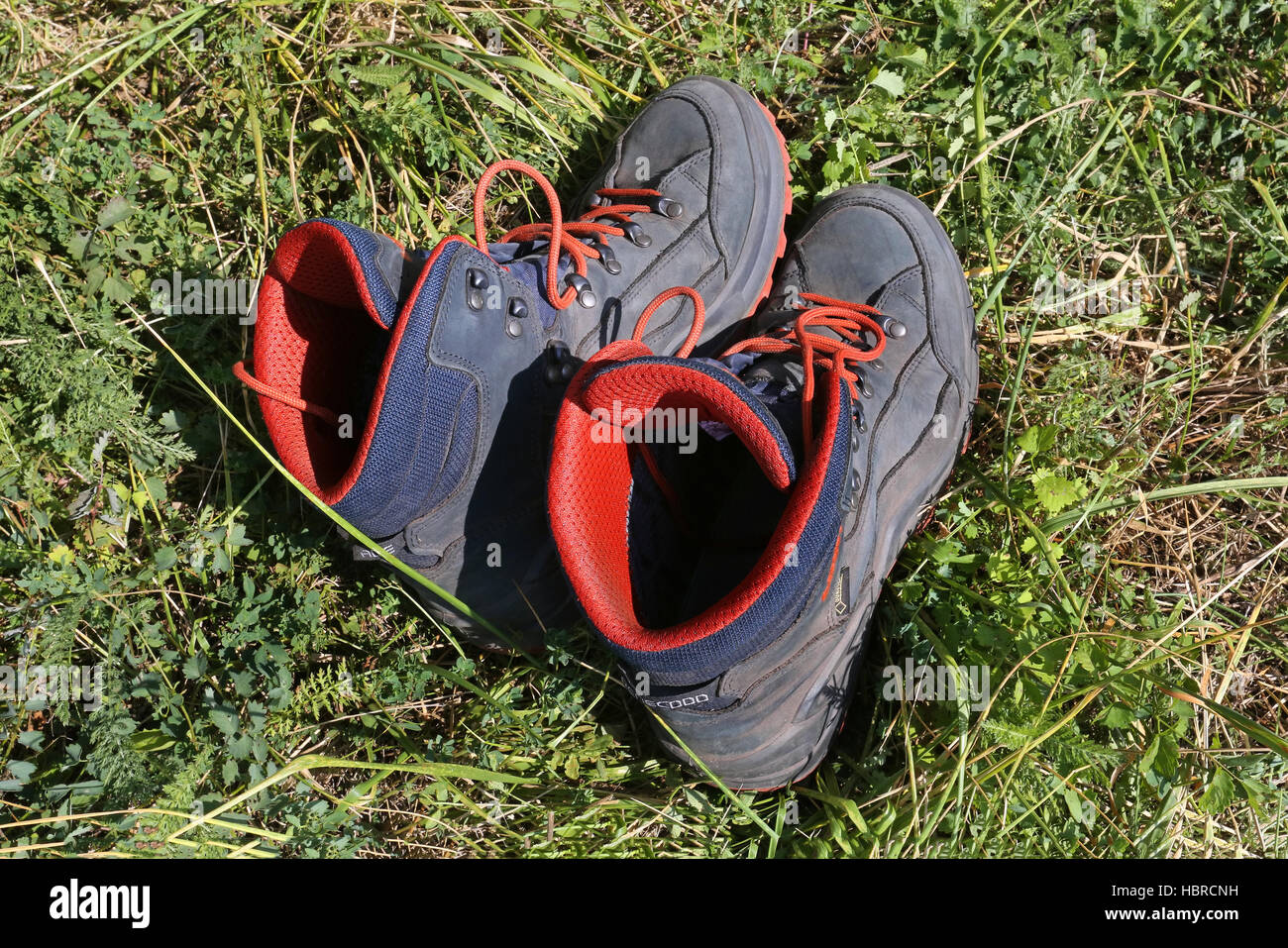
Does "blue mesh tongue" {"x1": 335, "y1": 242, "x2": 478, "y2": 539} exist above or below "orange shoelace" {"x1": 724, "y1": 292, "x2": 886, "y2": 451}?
below

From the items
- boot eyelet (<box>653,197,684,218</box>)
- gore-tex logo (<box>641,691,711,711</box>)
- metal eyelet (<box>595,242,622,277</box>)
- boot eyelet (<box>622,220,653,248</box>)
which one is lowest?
gore-tex logo (<box>641,691,711,711</box>)

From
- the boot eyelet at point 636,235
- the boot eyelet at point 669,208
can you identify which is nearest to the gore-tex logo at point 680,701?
the boot eyelet at point 636,235

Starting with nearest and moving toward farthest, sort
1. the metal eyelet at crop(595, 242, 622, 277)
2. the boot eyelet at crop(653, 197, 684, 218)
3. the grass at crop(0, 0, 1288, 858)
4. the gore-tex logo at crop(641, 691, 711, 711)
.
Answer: the gore-tex logo at crop(641, 691, 711, 711) → the grass at crop(0, 0, 1288, 858) → the metal eyelet at crop(595, 242, 622, 277) → the boot eyelet at crop(653, 197, 684, 218)

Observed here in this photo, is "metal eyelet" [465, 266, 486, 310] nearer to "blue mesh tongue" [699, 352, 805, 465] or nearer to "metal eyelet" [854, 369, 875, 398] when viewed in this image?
"blue mesh tongue" [699, 352, 805, 465]

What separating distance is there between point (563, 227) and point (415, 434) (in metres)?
0.81

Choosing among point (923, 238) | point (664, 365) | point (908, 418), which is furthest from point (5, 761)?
point (923, 238)

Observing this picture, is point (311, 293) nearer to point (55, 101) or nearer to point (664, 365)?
point (664, 365)

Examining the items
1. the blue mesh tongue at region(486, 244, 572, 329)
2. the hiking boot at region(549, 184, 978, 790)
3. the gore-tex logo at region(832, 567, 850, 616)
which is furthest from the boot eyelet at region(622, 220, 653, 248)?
the gore-tex logo at region(832, 567, 850, 616)

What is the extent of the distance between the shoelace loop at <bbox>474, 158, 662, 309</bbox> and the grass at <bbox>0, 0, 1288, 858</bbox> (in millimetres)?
341

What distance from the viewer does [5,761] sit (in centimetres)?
269

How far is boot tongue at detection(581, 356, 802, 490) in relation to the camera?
1.99 metres

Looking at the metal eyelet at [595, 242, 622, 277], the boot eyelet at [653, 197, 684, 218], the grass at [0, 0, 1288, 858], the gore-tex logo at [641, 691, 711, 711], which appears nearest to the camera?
the gore-tex logo at [641, 691, 711, 711]
